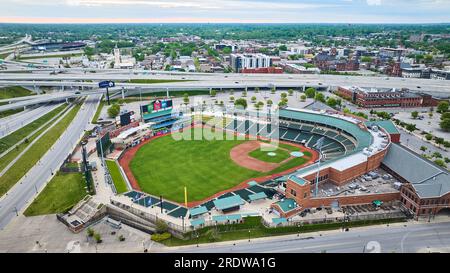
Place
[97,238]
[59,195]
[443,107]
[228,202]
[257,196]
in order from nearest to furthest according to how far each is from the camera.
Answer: [97,238] → [228,202] → [257,196] → [59,195] → [443,107]

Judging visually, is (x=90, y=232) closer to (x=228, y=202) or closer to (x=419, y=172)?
(x=228, y=202)

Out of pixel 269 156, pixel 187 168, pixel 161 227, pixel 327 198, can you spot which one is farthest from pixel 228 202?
pixel 269 156

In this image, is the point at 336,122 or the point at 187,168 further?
the point at 336,122

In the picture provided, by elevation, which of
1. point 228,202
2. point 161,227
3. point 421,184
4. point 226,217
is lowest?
A: point 161,227

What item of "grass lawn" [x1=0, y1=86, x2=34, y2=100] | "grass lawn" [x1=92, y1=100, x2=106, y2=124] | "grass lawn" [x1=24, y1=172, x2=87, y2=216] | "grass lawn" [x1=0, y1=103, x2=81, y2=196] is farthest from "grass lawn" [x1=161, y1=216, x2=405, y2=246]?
"grass lawn" [x1=0, y1=86, x2=34, y2=100]

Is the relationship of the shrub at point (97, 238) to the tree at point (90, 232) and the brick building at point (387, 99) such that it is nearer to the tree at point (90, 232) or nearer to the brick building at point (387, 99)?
the tree at point (90, 232)

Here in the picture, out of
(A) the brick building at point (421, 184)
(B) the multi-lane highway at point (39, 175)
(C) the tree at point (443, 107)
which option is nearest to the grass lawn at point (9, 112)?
(B) the multi-lane highway at point (39, 175)
